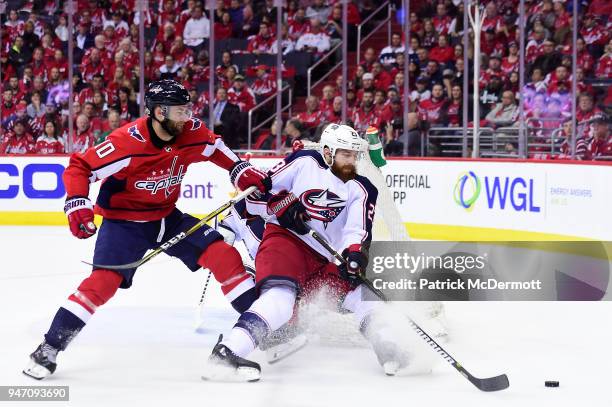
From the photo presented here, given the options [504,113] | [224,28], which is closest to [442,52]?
[504,113]

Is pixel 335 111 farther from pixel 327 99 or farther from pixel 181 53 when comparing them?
pixel 181 53

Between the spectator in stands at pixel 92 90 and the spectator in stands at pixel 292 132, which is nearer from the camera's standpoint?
the spectator in stands at pixel 292 132

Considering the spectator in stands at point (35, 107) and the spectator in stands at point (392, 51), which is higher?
the spectator in stands at point (392, 51)

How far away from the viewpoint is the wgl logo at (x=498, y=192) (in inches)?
322

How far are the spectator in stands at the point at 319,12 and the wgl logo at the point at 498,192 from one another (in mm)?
2640

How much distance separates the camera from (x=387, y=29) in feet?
34.4

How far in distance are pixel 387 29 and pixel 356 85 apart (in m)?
0.82

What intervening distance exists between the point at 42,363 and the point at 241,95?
6306mm

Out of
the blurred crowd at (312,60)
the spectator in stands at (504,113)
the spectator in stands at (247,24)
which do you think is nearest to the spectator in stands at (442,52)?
the blurred crowd at (312,60)

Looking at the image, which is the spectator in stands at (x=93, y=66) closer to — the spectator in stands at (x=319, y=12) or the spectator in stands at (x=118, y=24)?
the spectator in stands at (x=118, y=24)

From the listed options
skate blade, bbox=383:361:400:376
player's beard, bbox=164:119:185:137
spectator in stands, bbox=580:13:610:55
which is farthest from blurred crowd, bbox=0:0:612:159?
skate blade, bbox=383:361:400:376

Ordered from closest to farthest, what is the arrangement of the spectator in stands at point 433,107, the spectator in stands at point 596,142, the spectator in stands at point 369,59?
the spectator in stands at point 596,142, the spectator in stands at point 433,107, the spectator in stands at point 369,59

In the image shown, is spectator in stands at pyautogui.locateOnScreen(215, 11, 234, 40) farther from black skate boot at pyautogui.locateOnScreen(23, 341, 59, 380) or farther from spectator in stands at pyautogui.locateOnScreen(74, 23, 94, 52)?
black skate boot at pyautogui.locateOnScreen(23, 341, 59, 380)

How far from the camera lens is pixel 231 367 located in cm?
393
